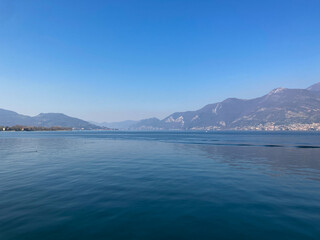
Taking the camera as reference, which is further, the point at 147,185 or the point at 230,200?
the point at 147,185

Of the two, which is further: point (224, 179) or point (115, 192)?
point (224, 179)

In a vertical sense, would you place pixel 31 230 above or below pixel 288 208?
above

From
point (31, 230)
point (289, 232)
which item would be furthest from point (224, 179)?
point (31, 230)

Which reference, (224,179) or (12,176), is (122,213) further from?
(12,176)

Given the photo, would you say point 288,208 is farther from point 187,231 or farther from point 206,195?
point 187,231

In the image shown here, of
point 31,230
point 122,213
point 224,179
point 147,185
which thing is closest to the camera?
point 31,230

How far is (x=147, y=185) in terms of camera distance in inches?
760

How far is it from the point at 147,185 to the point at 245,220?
10965mm

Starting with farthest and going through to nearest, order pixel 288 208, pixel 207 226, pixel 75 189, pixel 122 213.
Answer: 1. pixel 75 189
2. pixel 288 208
3. pixel 122 213
4. pixel 207 226

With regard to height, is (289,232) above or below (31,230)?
below

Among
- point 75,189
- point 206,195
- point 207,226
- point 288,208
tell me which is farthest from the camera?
point 75,189

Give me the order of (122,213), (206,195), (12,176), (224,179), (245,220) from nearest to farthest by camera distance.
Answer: (245,220) → (122,213) → (206,195) → (224,179) → (12,176)

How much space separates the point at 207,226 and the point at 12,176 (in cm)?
2738

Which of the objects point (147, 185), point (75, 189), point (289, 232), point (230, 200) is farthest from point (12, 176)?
point (289, 232)
